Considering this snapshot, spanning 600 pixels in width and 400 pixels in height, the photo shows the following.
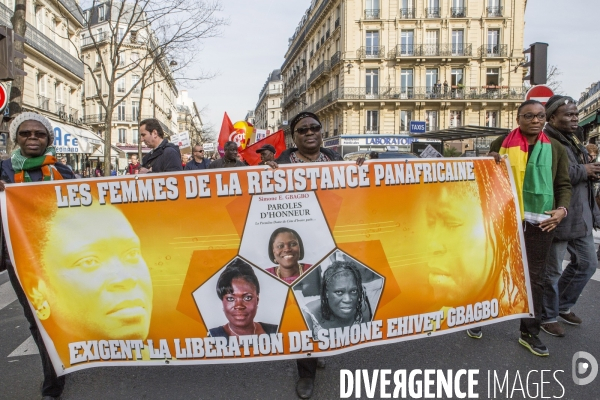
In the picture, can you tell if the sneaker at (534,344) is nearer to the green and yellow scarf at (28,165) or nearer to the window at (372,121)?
the green and yellow scarf at (28,165)

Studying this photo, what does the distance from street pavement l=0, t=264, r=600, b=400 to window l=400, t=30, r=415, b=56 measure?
4231 centimetres

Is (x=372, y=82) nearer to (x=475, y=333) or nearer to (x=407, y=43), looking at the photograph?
(x=407, y=43)

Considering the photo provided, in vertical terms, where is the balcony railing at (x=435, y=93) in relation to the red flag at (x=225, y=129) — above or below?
above

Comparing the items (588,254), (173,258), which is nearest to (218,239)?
(173,258)

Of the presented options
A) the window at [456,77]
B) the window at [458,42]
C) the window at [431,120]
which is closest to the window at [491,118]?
the window at [456,77]

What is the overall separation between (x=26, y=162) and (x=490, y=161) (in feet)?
11.0

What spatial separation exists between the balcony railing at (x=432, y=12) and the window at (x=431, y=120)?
893cm

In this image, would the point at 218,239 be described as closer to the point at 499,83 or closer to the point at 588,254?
the point at 588,254

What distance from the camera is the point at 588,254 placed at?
3961 millimetres

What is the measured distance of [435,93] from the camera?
4209 centimetres

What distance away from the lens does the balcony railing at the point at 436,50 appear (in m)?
41.6

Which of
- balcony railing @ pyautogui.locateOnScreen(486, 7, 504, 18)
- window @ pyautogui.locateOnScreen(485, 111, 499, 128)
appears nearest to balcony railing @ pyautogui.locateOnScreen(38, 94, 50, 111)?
window @ pyautogui.locateOnScreen(485, 111, 499, 128)

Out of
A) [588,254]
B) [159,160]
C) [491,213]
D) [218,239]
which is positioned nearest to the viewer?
[218,239]

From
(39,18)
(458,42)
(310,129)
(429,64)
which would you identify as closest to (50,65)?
Result: (39,18)
